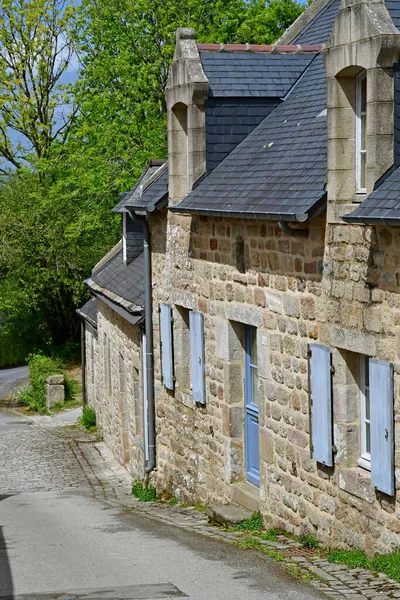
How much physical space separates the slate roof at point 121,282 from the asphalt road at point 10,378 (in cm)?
1254

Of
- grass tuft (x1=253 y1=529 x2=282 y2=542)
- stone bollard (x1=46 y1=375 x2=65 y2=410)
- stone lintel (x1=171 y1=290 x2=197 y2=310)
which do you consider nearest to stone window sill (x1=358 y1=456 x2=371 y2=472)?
grass tuft (x1=253 y1=529 x2=282 y2=542)

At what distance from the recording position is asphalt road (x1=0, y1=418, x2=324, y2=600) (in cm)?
783

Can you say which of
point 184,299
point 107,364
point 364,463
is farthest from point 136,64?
point 364,463

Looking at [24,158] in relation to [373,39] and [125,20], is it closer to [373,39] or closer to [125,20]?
[125,20]

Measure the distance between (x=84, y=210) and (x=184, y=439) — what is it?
1785 centimetres

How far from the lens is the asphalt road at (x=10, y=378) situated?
32469 millimetres

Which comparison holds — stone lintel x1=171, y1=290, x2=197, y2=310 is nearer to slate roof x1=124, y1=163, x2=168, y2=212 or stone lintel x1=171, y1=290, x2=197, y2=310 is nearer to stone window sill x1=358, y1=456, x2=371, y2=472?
slate roof x1=124, y1=163, x2=168, y2=212

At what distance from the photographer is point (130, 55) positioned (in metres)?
28.9

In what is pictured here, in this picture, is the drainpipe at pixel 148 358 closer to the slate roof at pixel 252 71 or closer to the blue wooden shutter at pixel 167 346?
the blue wooden shutter at pixel 167 346

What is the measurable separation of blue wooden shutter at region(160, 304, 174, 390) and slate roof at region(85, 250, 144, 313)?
109 centimetres

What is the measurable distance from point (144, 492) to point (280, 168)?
6.35 m

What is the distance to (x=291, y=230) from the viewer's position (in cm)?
925

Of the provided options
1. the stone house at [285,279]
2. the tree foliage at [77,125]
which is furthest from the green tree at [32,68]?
the stone house at [285,279]

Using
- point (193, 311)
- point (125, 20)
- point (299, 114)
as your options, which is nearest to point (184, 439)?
point (193, 311)
